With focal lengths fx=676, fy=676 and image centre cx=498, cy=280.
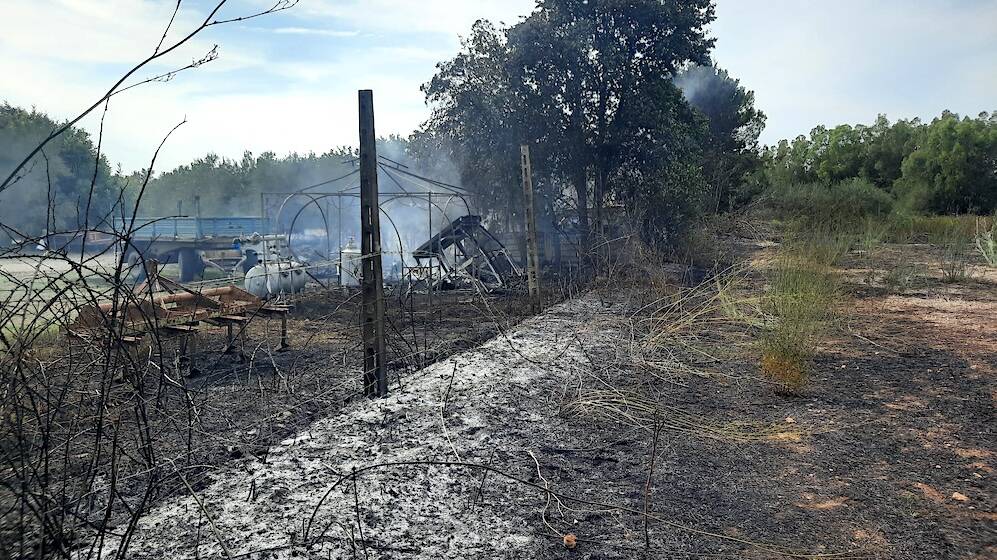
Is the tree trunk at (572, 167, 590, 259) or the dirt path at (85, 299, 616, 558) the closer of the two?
the dirt path at (85, 299, 616, 558)

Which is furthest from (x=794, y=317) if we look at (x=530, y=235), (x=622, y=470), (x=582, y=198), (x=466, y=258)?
(x=582, y=198)

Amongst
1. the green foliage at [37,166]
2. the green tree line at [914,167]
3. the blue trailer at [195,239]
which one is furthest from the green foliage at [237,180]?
the green tree line at [914,167]

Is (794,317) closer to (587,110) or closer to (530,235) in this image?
(530,235)

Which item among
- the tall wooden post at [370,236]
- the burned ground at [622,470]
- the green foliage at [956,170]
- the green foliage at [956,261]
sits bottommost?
the burned ground at [622,470]

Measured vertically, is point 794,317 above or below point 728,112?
below

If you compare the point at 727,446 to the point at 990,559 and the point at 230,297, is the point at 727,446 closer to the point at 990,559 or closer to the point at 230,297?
the point at 990,559

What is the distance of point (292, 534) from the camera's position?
11.2ft

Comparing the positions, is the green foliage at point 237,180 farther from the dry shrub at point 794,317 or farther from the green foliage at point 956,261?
the dry shrub at point 794,317

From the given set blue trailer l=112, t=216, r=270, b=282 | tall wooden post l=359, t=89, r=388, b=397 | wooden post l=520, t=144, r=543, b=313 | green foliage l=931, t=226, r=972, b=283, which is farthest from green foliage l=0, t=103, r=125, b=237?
green foliage l=931, t=226, r=972, b=283

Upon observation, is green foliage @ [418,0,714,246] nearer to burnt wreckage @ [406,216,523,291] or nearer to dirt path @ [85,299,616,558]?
burnt wreckage @ [406,216,523,291]

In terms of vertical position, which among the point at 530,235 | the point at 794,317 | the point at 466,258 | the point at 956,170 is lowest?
the point at 794,317

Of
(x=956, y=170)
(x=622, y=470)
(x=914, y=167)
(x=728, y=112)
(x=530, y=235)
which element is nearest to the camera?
(x=622, y=470)

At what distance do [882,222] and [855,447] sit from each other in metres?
23.1

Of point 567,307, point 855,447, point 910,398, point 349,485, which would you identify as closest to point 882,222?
point 567,307
